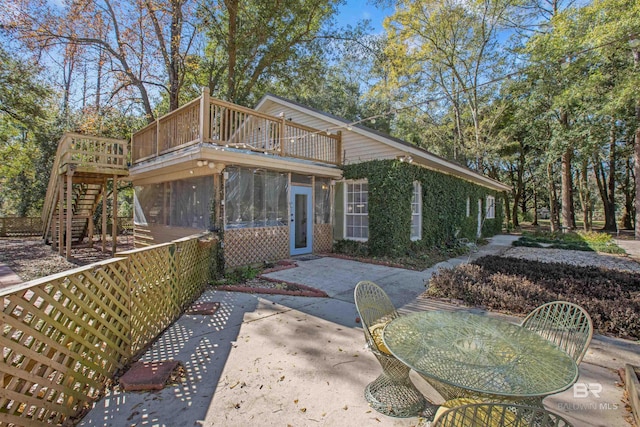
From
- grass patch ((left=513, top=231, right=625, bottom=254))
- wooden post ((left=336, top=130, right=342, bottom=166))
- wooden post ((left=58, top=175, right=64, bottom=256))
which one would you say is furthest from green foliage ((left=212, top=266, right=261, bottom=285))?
grass patch ((left=513, top=231, right=625, bottom=254))

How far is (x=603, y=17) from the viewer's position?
12156 millimetres

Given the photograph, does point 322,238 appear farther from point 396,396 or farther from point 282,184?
point 396,396

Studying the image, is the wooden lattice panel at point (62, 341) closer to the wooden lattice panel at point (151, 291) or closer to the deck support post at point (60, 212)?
the wooden lattice panel at point (151, 291)

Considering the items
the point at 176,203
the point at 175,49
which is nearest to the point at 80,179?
the point at 176,203

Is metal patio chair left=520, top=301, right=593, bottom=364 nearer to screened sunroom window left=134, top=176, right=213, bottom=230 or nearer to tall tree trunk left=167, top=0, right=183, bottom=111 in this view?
screened sunroom window left=134, top=176, right=213, bottom=230

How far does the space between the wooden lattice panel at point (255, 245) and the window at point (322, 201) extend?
5.19ft

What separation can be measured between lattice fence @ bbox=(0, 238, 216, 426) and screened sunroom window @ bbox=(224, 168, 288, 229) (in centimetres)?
342

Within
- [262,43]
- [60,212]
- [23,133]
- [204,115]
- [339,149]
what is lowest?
[60,212]

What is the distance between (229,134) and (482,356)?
21.6ft

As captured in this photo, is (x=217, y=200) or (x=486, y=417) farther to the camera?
(x=217, y=200)

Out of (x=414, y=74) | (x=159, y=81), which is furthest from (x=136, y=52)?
(x=414, y=74)

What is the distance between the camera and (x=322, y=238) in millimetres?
9711

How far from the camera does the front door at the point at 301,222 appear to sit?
8812mm

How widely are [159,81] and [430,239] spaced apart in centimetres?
1355
